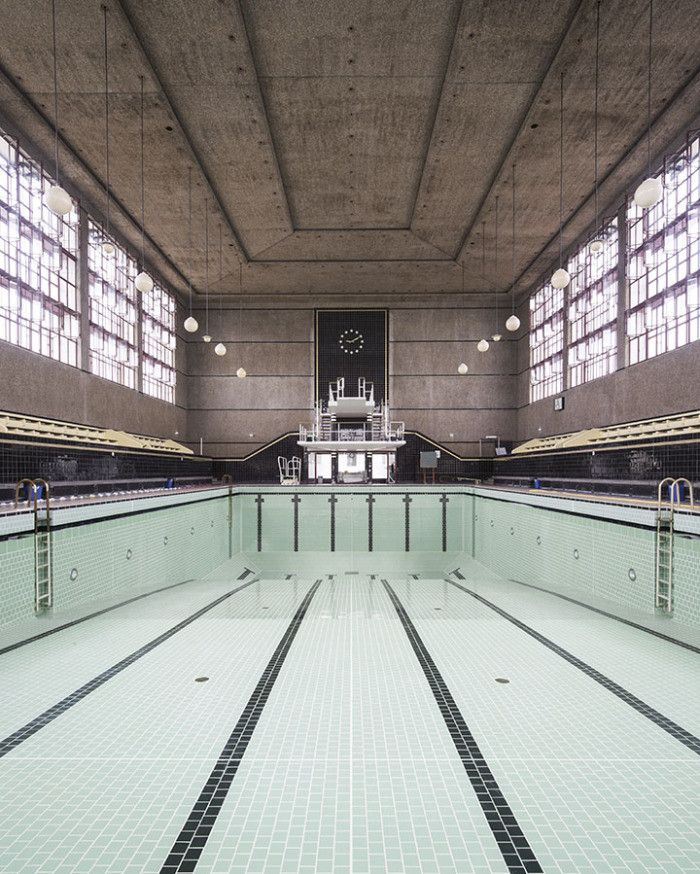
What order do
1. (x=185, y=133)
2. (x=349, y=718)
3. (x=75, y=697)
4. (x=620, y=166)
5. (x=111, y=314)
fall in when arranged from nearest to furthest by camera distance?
(x=349, y=718), (x=75, y=697), (x=185, y=133), (x=620, y=166), (x=111, y=314)

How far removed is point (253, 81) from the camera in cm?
739

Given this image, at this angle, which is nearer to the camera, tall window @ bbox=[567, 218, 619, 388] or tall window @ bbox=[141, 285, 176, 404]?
tall window @ bbox=[567, 218, 619, 388]

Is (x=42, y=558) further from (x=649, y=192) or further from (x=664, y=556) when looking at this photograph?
(x=649, y=192)

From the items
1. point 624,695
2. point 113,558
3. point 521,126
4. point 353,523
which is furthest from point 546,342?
point 624,695

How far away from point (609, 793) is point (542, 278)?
15438mm

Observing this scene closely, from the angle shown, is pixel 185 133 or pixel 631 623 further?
pixel 185 133

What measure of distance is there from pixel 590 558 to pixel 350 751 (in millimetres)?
4295

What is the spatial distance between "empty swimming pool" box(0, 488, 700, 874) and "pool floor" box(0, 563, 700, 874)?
11 millimetres

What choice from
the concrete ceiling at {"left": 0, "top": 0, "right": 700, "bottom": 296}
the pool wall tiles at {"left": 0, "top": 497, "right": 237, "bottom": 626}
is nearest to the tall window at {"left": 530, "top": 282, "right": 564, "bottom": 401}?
the concrete ceiling at {"left": 0, "top": 0, "right": 700, "bottom": 296}

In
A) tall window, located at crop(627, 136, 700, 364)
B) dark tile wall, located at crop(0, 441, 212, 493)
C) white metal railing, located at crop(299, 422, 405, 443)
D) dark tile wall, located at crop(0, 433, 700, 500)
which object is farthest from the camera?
white metal railing, located at crop(299, 422, 405, 443)

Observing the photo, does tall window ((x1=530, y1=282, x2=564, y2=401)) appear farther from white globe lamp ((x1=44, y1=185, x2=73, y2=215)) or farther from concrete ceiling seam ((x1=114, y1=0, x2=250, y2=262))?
white globe lamp ((x1=44, y1=185, x2=73, y2=215))

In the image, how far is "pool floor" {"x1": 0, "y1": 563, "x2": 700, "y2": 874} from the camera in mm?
1790

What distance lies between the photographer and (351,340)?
678 inches

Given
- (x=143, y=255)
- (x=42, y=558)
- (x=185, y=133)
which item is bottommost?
(x=42, y=558)
